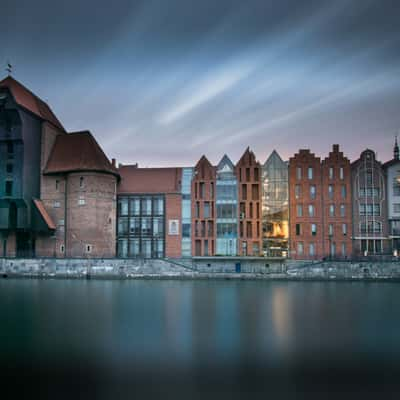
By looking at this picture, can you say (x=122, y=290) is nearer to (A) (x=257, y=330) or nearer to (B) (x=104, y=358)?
(A) (x=257, y=330)

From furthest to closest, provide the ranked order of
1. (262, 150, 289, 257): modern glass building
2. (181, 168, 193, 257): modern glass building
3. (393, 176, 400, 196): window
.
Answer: (181, 168, 193, 257): modern glass building < (262, 150, 289, 257): modern glass building < (393, 176, 400, 196): window

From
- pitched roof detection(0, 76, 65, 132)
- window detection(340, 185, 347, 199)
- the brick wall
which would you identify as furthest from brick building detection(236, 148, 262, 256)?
pitched roof detection(0, 76, 65, 132)

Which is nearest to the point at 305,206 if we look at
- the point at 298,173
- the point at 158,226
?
the point at 298,173

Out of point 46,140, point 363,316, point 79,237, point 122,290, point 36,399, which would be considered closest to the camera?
point 36,399

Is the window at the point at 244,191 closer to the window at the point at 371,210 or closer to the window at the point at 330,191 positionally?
the window at the point at 330,191

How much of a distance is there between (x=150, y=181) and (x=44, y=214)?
13814 millimetres

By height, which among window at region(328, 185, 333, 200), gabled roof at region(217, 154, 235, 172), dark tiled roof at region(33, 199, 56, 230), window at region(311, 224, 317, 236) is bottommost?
window at region(311, 224, 317, 236)

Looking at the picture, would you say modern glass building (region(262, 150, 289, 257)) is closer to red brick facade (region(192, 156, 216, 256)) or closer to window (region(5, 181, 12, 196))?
red brick facade (region(192, 156, 216, 256))

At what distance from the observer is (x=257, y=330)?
70.5 ft

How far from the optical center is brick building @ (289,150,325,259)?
51500 mm

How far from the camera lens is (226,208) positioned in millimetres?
53312

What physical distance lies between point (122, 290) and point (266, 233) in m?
22.0

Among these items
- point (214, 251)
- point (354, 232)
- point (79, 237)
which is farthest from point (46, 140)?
point (354, 232)

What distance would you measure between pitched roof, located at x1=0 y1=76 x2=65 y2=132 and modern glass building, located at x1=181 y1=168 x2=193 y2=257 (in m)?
19.0
